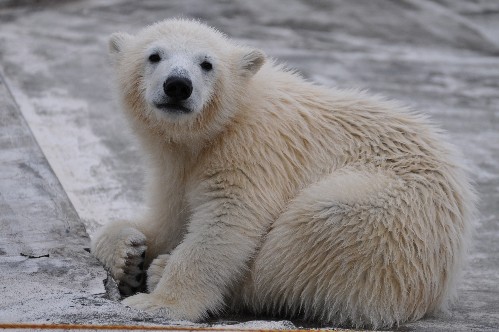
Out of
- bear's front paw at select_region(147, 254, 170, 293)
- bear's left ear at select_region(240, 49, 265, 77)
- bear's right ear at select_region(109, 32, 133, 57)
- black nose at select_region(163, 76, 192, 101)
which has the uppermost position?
bear's left ear at select_region(240, 49, 265, 77)

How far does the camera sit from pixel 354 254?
3.79 metres

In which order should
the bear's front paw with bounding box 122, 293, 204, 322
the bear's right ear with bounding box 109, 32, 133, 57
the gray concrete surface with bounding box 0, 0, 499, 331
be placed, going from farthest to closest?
1. the bear's right ear with bounding box 109, 32, 133, 57
2. the gray concrete surface with bounding box 0, 0, 499, 331
3. the bear's front paw with bounding box 122, 293, 204, 322

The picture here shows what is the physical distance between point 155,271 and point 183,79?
0.82 meters

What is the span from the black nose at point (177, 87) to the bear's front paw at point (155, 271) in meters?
0.70

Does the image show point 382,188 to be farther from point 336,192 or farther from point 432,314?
point 432,314

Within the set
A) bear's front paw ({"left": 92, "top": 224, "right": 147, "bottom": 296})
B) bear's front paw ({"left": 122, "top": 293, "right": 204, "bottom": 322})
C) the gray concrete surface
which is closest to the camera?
bear's front paw ({"left": 122, "top": 293, "right": 204, "bottom": 322})

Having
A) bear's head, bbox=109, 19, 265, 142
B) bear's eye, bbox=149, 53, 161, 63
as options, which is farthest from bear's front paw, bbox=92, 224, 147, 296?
bear's eye, bbox=149, 53, 161, 63

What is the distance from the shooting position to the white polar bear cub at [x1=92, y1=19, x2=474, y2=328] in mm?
3803

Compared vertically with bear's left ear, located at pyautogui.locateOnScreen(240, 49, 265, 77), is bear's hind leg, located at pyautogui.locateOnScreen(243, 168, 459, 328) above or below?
below

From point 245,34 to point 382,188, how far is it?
5.47 metres

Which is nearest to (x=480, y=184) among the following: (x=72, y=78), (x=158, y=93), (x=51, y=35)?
(x=158, y=93)

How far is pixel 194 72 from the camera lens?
3.90m

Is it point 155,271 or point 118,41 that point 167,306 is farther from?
point 118,41

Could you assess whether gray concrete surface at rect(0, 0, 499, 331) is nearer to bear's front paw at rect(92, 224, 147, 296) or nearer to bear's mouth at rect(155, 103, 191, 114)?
bear's front paw at rect(92, 224, 147, 296)
